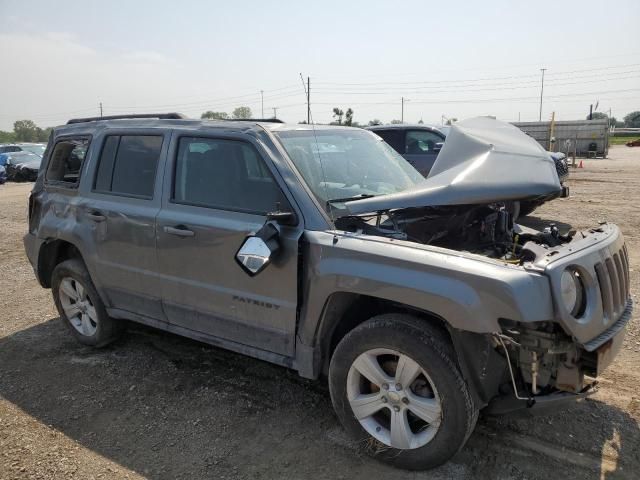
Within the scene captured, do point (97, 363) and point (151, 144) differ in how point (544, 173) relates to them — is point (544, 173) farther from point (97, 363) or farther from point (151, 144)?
point (97, 363)

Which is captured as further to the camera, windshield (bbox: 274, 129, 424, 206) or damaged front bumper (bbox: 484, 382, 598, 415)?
windshield (bbox: 274, 129, 424, 206)

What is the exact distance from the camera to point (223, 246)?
338 cm

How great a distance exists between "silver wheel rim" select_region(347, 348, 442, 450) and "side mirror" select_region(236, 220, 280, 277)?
765mm

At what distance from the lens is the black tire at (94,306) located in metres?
4.43

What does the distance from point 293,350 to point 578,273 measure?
166 centimetres

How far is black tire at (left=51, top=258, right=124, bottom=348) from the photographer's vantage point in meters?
4.43

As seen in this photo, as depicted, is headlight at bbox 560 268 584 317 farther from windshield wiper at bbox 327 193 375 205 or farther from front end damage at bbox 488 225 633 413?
windshield wiper at bbox 327 193 375 205

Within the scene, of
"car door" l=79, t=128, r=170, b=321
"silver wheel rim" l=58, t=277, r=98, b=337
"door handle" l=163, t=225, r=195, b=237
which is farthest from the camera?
"silver wheel rim" l=58, t=277, r=98, b=337

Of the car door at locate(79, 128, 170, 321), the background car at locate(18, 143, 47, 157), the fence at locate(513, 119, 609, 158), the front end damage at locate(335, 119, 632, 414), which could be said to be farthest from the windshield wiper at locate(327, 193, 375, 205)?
the fence at locate(513, 119, 609, 158)

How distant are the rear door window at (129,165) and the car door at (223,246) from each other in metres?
0.22

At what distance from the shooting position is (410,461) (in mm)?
2814

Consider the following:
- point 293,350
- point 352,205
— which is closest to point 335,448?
point 293,350

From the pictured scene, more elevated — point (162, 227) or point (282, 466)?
point (162, 227)

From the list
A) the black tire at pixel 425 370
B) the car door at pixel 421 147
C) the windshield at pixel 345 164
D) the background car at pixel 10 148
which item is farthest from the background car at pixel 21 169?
the black tire at pixel 425 370
